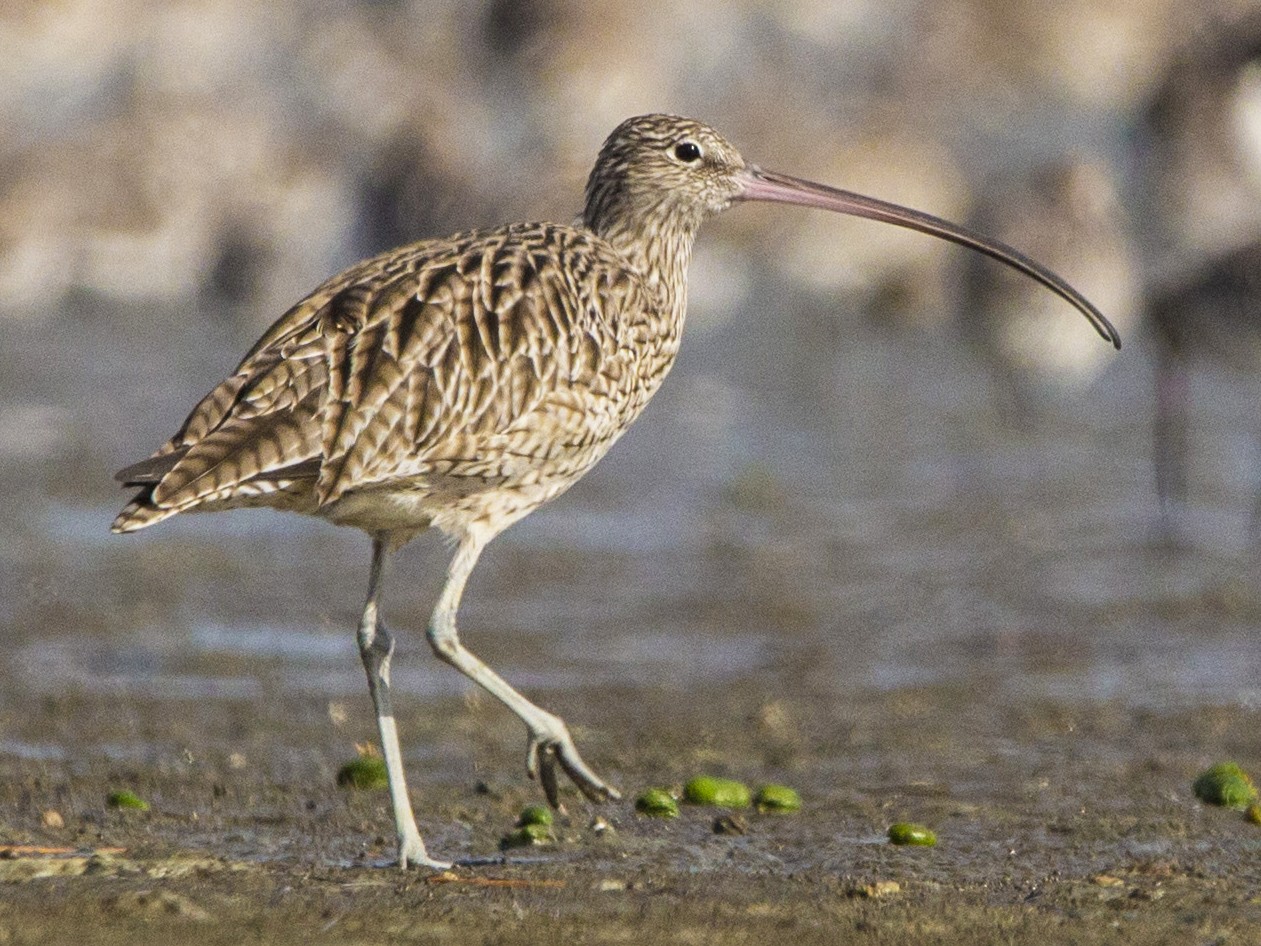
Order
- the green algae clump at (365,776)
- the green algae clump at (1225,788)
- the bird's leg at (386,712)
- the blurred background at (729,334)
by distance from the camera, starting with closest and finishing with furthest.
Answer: the bird's leg at (386,712) → the green algae clump at (1225,788) → the green algae clump at (365,776) → the blurred background at (729,334)

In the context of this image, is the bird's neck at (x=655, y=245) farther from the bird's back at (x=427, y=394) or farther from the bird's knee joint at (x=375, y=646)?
the bird's knee joint at (x=375, y=646)

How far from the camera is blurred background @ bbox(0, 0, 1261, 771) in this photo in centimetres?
747

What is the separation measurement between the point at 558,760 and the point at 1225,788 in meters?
1.55

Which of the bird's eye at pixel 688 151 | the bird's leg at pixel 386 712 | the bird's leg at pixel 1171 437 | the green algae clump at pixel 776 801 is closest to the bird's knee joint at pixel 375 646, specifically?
the bird's leg at pixel 386 712

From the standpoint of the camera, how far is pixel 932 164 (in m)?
16.6

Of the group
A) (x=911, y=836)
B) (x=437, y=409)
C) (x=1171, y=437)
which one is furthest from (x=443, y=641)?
(x=1171, y=437)

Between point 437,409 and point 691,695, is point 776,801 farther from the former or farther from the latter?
point 691,695

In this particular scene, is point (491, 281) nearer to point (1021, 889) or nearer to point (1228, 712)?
point (1021, 889)

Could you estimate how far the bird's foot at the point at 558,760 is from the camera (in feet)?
16.7

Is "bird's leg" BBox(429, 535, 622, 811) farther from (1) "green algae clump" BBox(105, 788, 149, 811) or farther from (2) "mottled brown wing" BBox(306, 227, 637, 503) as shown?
(1) "green algae clump" BBox(105, 788, 149, 811)

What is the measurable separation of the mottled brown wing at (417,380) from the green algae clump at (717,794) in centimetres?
85

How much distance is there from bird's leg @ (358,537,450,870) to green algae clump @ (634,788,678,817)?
1.68 ft

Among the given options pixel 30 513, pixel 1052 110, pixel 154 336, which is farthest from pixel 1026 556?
pixel 1052 110

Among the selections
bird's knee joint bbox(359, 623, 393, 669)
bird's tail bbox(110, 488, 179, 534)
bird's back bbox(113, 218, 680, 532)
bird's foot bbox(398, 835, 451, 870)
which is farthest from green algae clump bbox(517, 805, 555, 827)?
bird's tail bbox(110, 488, 179, 534)
